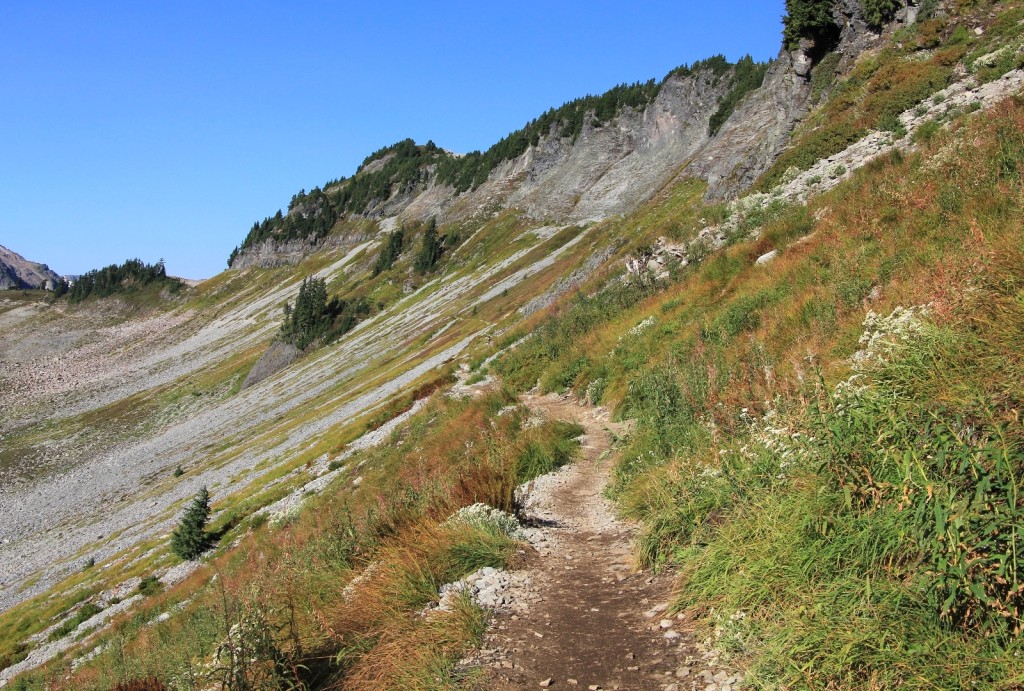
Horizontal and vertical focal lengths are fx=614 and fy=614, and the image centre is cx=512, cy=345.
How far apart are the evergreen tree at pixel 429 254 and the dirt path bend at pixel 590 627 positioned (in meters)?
116

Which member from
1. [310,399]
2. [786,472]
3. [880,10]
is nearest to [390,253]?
[310,399]

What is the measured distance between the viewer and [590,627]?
536cm

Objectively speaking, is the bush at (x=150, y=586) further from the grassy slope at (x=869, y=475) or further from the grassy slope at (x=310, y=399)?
the grassy slope at (x=869, y=475)

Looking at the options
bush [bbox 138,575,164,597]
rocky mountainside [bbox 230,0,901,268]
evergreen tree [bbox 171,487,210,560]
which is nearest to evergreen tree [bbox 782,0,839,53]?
rocky mountainside [bbox 230,0,901,268]

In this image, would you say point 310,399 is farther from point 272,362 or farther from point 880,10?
point 880,10

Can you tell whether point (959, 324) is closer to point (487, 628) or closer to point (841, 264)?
point (487, 628)

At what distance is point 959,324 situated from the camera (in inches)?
202

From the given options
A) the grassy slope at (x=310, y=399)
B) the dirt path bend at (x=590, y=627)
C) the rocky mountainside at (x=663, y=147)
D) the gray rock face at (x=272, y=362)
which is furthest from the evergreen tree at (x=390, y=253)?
the dirt path bend at (x=590, y=627)

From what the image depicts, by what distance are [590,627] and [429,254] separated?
120298 millimetres

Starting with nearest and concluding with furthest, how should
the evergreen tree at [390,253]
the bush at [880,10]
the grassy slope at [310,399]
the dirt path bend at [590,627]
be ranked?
the dirt path bend at [590,627], the bush at [880,10], the grassy slope at [310,399], the evergreen tree at [390,253]

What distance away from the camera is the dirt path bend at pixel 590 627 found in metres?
4.55

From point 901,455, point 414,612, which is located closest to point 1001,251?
point 901,455

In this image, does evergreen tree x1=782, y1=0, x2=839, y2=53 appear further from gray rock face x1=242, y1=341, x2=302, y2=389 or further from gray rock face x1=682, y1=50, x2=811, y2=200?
gray rock face x1=242, y1=341, x2=302, y2=389

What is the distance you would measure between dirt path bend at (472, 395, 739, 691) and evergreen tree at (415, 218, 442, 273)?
4568 inches
